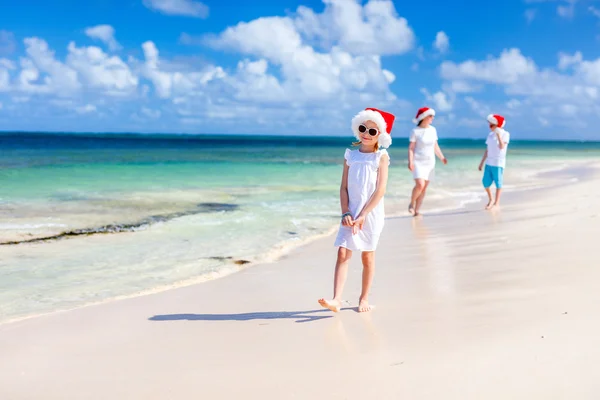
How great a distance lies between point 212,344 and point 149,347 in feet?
1.41

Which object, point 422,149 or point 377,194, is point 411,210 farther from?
point 377,194

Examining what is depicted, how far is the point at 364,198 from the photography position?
4715 millimetres

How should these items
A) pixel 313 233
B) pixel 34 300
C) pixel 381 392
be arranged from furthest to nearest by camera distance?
pixel 313 233
pixel 34 300
pixel 381 392

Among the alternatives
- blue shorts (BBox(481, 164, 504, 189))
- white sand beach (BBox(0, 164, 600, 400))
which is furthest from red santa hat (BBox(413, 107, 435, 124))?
white sand beach (BBox(0, 164, 600, 400))

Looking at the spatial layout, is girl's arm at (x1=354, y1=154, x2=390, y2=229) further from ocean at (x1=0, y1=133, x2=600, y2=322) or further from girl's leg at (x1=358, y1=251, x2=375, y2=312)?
ocean at (x1=0, y1=133, x2=600, y2=322)

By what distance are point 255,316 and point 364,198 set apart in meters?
1.29

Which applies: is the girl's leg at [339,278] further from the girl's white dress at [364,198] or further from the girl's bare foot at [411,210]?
the girl's bare foot at [411,210]

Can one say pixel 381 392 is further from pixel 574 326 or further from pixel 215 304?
pixel 215 304

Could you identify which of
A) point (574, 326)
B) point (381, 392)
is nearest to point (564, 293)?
point (574, 326)

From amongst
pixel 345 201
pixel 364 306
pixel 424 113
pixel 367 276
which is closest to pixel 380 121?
pixel 345 201

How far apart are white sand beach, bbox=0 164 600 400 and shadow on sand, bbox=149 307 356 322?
2 cm

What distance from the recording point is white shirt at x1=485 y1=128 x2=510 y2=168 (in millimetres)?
11500

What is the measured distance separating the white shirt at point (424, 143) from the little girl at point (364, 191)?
6.03 m

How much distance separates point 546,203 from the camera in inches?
463
